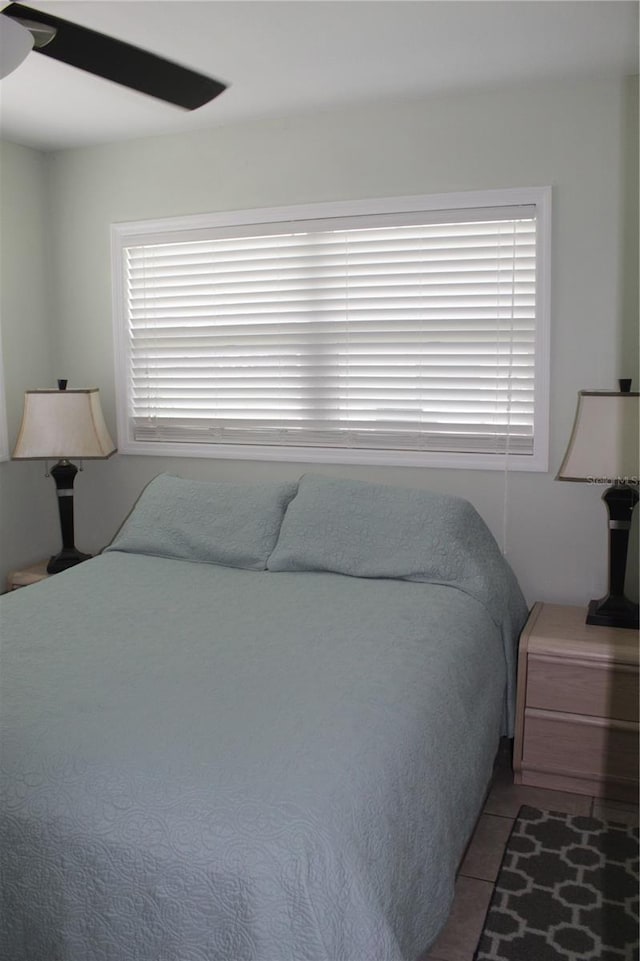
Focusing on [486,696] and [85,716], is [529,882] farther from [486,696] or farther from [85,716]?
[85,716]

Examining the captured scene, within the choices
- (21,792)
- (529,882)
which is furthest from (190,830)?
(529,882)

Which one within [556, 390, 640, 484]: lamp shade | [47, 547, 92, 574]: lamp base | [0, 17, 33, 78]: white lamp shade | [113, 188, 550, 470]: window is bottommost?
[47, 547, 92, 574]: lamp base

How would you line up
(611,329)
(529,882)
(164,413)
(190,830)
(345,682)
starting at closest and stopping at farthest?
(190,830)
(345,682)
(529,882)
(611,329)
(164,413)

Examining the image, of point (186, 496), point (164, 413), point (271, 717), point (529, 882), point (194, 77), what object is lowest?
point (529, 882)

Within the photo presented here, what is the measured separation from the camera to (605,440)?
2.75m

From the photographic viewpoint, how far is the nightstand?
12.0ft

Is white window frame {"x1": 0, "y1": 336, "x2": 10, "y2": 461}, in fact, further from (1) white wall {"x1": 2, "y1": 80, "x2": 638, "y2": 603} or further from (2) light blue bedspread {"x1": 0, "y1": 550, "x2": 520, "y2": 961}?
(2) light blue bedspread {"x1": 0, "y1": 550, "x2": 520, "y2": 961}

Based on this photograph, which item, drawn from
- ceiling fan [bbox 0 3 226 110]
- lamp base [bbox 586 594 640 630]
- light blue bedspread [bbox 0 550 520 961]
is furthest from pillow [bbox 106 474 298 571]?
ceiling fan [bbox 0 3 226 110]

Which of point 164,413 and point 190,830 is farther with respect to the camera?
point 164,413

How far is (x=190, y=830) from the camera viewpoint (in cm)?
148

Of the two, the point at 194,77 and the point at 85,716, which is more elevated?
the point at 194,77

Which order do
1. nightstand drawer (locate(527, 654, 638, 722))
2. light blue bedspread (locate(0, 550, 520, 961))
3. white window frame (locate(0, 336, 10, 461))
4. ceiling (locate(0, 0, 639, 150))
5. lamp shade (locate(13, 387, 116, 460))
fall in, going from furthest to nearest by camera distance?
white window frame (locate(0, 336, 10, 461)) < lamp shade (locate(13, 387, 116, 460)) < nightstand drawer (locate(527, 654, 638, 722)) < ceiling (locate(0, 0, 639, 150)) < light blue bedspread (locate(0, 550, 520, 961))

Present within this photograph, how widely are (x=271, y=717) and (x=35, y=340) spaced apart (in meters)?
2.80

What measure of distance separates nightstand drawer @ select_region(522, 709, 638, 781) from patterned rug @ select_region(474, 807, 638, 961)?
0.17 meters
